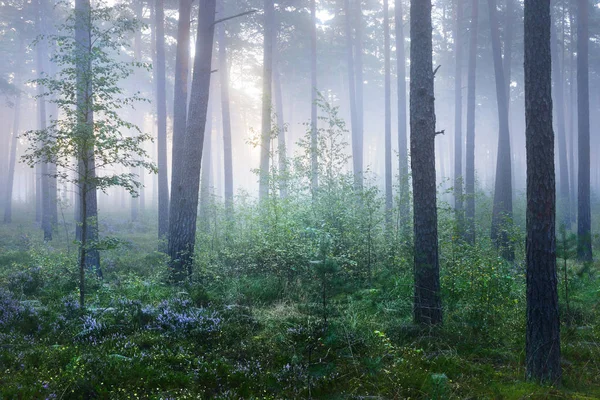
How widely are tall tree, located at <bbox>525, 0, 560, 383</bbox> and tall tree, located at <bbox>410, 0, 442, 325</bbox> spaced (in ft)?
5.19

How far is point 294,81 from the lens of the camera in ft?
125

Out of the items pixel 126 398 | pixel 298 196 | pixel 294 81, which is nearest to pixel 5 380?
pixel 126 398

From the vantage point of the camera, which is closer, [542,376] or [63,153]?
[542,376]

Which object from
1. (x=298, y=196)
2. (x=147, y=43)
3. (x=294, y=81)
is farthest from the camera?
(x=294, y=81)

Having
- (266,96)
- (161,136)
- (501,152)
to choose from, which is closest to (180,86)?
(161,136)

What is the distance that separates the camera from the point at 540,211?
5191 millimetres

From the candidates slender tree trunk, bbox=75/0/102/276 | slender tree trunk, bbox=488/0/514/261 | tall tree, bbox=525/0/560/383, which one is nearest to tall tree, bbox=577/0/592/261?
slender tree trunk, bbox=488/0/514/261

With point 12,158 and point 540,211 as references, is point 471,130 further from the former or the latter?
point 12,158

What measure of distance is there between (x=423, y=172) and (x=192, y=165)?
6552 mm

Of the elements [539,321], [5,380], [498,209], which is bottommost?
[5,380]

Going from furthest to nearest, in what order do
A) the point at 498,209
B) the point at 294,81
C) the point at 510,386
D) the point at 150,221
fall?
the point at 294,81 < the point at 150,221 < the point at 498,209 < the point at 510,386

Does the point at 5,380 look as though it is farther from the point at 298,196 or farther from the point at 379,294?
the point at 298,196

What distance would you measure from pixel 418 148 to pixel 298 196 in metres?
7.91

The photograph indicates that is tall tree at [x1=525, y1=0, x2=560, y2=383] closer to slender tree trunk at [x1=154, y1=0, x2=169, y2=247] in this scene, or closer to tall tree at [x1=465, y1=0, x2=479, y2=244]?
slender tree trunk at [x1=154, y1=0, x2=169, y2=247]
